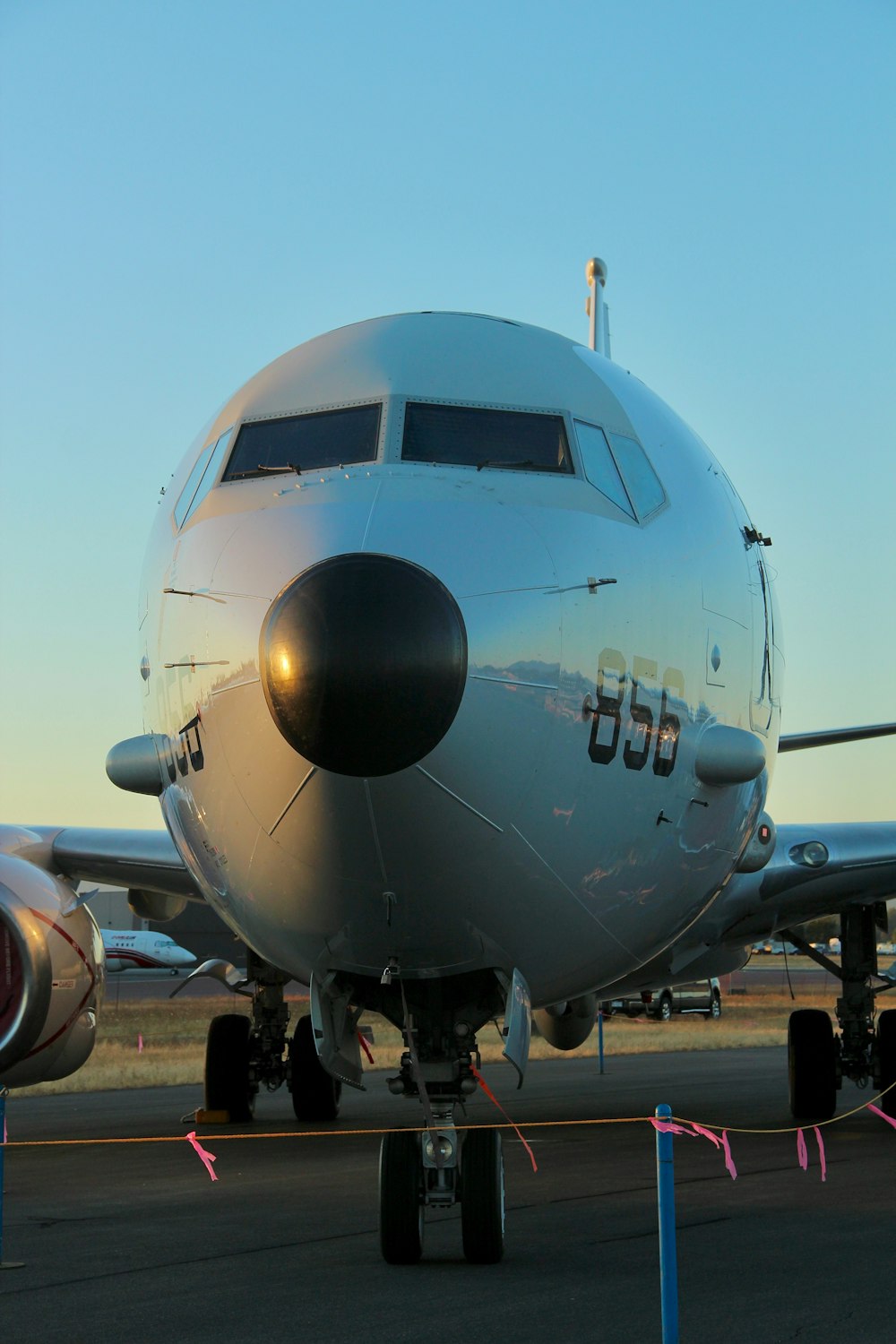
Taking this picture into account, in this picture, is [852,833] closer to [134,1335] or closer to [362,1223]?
[362,1223]

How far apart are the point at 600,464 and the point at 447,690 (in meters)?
1.97

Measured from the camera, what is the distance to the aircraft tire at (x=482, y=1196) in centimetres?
684

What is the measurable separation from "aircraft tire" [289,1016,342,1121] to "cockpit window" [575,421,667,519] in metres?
8.55

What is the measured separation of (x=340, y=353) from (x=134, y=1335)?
14.3 ft

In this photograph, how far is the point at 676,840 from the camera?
24.2 feet

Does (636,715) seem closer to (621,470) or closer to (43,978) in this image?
(621,470)

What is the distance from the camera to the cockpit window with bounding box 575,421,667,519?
7.20 metres

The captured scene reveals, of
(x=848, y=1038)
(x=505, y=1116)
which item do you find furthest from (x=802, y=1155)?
(x=505, y=1116)

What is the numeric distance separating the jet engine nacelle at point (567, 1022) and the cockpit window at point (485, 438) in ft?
22.6

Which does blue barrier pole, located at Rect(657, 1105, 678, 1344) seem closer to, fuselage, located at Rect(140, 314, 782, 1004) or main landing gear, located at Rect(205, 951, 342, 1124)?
fuselage, located at Rect(140, 314, 782, 1004)

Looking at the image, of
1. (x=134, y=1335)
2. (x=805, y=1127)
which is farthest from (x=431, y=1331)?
(x=805, y=1127)

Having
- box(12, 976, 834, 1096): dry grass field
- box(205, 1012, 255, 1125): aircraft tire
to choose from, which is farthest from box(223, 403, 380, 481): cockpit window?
box(12, 976, 834, 1096): dry grass field

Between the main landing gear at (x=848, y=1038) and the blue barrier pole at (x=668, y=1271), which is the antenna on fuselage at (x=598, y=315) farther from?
the blue barrier pole at (x=668, y=1271)

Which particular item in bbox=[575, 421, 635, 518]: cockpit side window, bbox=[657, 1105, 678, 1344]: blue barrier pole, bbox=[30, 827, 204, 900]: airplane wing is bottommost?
bbox=[657, 1105, 678, 1344]: blue barrier pole
